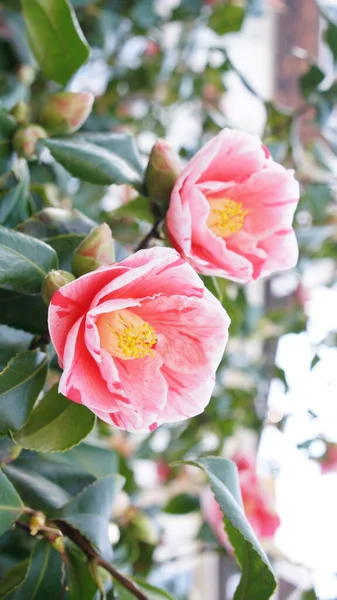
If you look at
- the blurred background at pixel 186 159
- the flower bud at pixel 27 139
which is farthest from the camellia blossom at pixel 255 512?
the flower bud at pixel 27 139

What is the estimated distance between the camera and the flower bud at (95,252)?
0.46 metres

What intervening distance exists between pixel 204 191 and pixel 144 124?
1169 mm

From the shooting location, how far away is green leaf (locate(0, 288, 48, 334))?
50 centimetres

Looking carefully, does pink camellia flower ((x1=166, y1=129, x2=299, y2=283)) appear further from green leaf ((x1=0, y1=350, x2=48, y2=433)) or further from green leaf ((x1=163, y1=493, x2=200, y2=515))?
green leaf ((x1=163, y1=493, x2=200, y2=515))

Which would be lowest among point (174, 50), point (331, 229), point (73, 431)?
point (331, 229)

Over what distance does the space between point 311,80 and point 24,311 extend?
0.72 m

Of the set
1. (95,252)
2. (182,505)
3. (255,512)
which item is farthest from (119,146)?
(182,505)

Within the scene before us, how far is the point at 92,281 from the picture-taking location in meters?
0.42

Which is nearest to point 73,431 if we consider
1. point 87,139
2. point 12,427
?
point 12,427

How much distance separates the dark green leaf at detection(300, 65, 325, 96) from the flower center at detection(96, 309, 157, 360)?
0.70 meters

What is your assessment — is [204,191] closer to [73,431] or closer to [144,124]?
[73,431]

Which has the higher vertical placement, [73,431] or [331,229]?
[73,431]

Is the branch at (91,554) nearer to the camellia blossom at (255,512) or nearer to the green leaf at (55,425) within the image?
the green leaf at (55,425)

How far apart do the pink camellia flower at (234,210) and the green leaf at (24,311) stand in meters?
0.12
